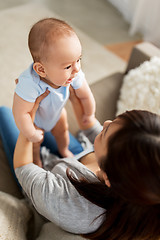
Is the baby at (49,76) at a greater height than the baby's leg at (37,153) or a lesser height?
greater

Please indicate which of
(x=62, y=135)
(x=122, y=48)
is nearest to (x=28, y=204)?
(x=62, y=135)

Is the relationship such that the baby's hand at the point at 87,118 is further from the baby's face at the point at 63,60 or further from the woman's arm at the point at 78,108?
the baby's face at the point at 63,60

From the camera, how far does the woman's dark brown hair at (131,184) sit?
56cm

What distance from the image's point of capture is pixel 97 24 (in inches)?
104

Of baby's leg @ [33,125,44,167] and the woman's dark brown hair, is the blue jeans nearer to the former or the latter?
baby's leg @ [33,125,44,167]

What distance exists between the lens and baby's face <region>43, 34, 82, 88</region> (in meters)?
0.68

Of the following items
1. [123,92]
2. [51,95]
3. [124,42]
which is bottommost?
Answer: [124,42]

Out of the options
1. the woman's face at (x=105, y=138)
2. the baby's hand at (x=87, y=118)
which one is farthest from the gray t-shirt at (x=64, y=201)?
the baby's hand at (x=87, y=118)

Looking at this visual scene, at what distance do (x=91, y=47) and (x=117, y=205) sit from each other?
4.44 ft

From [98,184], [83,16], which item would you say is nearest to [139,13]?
[83,16]

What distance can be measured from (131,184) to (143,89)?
0.71m

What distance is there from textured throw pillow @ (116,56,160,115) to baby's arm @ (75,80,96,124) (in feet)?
0.99

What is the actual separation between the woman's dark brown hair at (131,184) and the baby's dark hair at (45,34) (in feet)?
0.81

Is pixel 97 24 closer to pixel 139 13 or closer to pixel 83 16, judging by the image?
pixel 83 16
